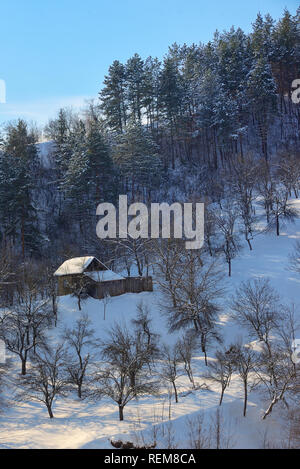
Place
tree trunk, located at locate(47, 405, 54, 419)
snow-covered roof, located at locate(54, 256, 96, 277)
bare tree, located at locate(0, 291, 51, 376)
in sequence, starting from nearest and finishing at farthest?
tree trunk, located at locate(47, 405, 54, 419)
bare tree, located at locate(0, 291, 51, 376)
snow-covered roof, located at locate(54, 256, 96, 277)

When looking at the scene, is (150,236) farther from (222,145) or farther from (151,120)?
(151,120)

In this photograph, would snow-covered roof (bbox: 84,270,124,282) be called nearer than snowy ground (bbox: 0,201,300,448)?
No

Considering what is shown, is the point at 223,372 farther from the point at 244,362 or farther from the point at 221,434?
the point at 221,434

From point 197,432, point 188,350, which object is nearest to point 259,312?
point 188,350

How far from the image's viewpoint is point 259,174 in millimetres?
39875

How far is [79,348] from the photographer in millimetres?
23391

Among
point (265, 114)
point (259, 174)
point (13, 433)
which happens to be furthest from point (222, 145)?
Result: point (13, 433)

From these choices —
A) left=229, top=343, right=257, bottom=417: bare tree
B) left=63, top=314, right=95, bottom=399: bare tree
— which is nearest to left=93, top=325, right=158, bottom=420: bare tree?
left=63, top=314, right=95, bottom=399: bare tree

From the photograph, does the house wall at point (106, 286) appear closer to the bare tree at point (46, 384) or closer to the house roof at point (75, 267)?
the house roof at point (75, 267)

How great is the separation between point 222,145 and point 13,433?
4285cm

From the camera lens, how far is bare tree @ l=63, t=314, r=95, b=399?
822 inches

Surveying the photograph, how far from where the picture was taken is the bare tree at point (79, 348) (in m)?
20.9

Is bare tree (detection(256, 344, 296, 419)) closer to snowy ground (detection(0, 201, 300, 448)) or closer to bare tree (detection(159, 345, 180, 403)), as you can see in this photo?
snowy ground (detection(0, 201, 300, 448))

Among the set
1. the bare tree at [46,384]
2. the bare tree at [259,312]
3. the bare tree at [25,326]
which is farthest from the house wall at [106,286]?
the bare tree at [259,312]
